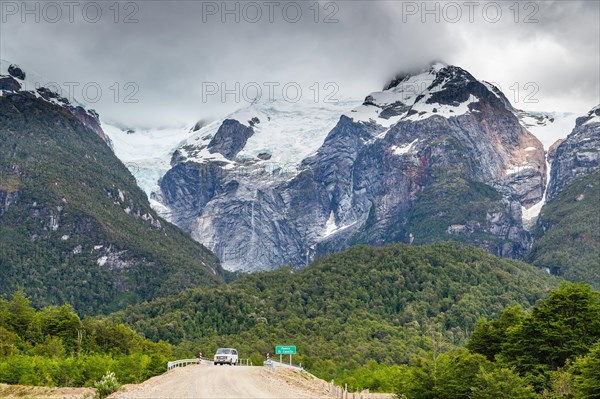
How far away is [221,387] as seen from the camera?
5619 cm

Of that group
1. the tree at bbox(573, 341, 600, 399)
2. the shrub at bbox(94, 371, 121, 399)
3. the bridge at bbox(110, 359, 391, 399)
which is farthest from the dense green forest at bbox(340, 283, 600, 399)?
the shrub at bbox(94, 371, 121, 399)

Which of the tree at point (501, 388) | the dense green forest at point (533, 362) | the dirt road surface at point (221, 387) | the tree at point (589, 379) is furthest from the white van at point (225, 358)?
the tree at point (589, 379)

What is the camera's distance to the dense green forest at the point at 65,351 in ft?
330

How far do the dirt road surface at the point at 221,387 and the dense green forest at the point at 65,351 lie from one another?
35.2 metres

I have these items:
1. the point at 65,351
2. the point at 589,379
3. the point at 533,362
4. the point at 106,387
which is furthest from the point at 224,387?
the point at 65,351

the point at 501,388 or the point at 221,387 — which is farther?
the point at 501,388

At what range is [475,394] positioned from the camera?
6825 centimetres

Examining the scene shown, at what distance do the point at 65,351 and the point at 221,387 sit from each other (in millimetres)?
96888

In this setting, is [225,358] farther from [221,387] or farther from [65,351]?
[65,351]

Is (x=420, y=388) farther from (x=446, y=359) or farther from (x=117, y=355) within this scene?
(x=117, y=355)

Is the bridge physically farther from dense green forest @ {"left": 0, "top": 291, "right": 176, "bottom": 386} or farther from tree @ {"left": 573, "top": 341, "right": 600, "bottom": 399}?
dense green forest @ {"left": 0, "top": 291, "right": 176, "bottom": 386}

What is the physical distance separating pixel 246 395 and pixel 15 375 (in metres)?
56.0

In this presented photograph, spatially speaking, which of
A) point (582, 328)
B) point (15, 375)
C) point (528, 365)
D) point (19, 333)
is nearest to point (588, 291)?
point (582, 328)

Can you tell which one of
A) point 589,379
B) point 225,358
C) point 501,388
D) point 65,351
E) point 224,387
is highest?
point 224,387
